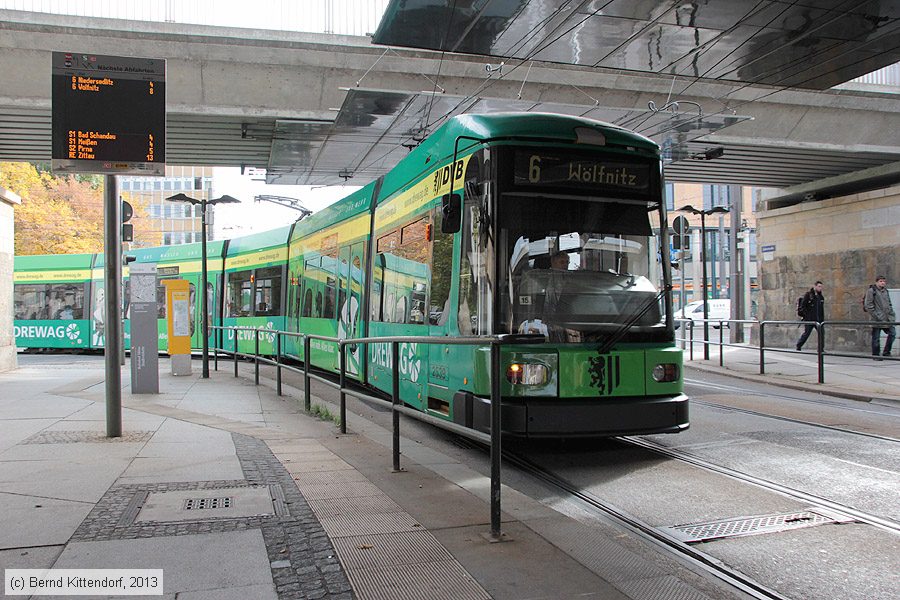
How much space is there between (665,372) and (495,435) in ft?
10.3

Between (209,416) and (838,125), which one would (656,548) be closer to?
(209,416)

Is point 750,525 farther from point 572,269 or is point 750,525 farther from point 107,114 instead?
point 107,114

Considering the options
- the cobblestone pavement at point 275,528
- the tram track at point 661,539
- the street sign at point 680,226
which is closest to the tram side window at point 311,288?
the street sign at point 680,226

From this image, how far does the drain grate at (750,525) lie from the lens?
480 centimetres

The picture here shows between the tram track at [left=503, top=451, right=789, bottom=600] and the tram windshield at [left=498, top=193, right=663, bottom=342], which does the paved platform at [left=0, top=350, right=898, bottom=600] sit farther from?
the tram windshield at [left=498, top=193, right=663, bottom=342]

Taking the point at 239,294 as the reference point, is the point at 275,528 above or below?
below

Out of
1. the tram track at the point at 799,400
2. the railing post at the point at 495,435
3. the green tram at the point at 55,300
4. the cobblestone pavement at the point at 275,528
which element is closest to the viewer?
the cobblestone pavement at the point at 275,528

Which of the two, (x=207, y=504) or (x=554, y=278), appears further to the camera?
(x=554, y=278)

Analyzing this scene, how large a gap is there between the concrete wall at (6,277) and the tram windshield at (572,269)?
13.7 metres

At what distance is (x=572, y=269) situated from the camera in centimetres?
682

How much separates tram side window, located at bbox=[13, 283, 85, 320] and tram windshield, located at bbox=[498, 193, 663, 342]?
22415mm

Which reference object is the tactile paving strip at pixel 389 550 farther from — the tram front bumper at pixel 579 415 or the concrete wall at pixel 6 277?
the concrete wall at pixel 6 277

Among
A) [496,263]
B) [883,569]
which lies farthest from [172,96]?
[883,569]

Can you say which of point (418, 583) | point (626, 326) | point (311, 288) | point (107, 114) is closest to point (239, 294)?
point (311, 288)
